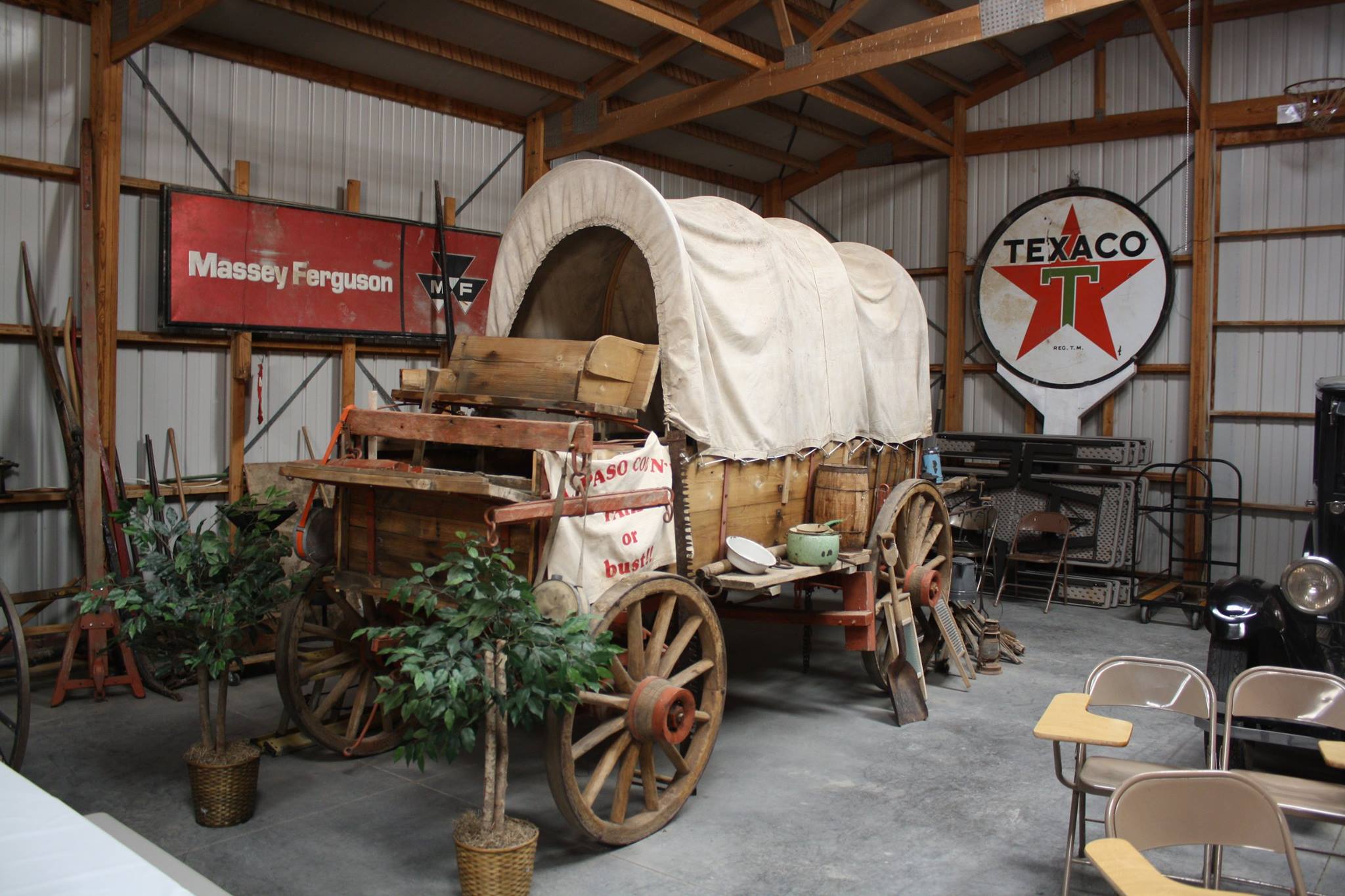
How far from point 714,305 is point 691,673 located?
184cm

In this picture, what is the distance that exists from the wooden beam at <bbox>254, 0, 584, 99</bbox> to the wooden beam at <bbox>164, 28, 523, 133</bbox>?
51cm

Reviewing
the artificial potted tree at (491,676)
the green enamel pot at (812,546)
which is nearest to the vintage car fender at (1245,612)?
the green enamel pot at (812,546)

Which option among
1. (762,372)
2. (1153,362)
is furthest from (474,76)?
(1153,362)

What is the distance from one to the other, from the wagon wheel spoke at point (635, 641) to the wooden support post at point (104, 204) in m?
4.37

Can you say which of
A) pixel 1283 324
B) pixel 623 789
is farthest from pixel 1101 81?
pixel 623 789

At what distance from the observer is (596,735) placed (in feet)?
13.4

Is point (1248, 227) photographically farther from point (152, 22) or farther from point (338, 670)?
point (152, 22)

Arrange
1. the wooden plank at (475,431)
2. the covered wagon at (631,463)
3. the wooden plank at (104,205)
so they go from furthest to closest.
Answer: the wooden plank at (104,205)
the covered wagon at (631,463)
the wooden plank at (475,431)

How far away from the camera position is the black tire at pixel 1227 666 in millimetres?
5027

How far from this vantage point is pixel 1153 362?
10.5 m

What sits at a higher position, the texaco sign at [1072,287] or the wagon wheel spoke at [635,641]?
the texaco sign at [1072,287]

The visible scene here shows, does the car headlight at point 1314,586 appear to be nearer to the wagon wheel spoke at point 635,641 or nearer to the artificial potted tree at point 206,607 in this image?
the wagon wheel spoke at point 635,641

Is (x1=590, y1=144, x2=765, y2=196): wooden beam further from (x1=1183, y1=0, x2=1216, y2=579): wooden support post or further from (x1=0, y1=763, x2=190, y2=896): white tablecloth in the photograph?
(x1=0, y1=763, x2=190, y2=896): white tablecloth

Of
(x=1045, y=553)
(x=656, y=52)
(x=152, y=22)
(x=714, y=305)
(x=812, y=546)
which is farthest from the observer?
(x=1045, y=553)
